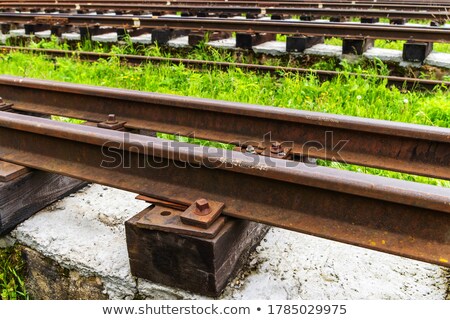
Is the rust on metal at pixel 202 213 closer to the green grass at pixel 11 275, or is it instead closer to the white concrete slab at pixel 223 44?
the green grass at pixel 11 275

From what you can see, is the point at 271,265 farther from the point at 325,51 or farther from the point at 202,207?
the point at 325,51

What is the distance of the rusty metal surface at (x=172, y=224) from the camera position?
2025 millimetres

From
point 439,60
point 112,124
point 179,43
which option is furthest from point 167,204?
point 179,43

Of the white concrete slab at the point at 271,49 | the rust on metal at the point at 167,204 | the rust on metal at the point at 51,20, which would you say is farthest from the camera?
the rust on metal at the point at 51,20

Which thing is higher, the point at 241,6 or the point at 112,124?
the point at 241,6

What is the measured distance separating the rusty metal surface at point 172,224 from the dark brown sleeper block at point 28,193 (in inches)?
29.8

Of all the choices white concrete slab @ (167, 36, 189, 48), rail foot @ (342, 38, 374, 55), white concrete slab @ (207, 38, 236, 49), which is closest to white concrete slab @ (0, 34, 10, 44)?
white concrete slab @ (167, 36, 189, 48)

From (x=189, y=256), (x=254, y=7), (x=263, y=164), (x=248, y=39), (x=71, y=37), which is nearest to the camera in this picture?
(x=189, y=256)

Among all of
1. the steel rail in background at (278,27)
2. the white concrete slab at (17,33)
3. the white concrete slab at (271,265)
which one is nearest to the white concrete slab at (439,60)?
the steel rail in background at (278,27)

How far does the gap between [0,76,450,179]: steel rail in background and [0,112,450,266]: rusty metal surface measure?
80 centimetres

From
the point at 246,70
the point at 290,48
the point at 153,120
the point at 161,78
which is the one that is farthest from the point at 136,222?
the point at 290,48

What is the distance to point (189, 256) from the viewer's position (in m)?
2.05

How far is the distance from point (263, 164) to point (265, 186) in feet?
0.35

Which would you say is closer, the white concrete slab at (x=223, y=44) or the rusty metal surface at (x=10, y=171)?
the rusty metal surface at (x=10, y=171)
